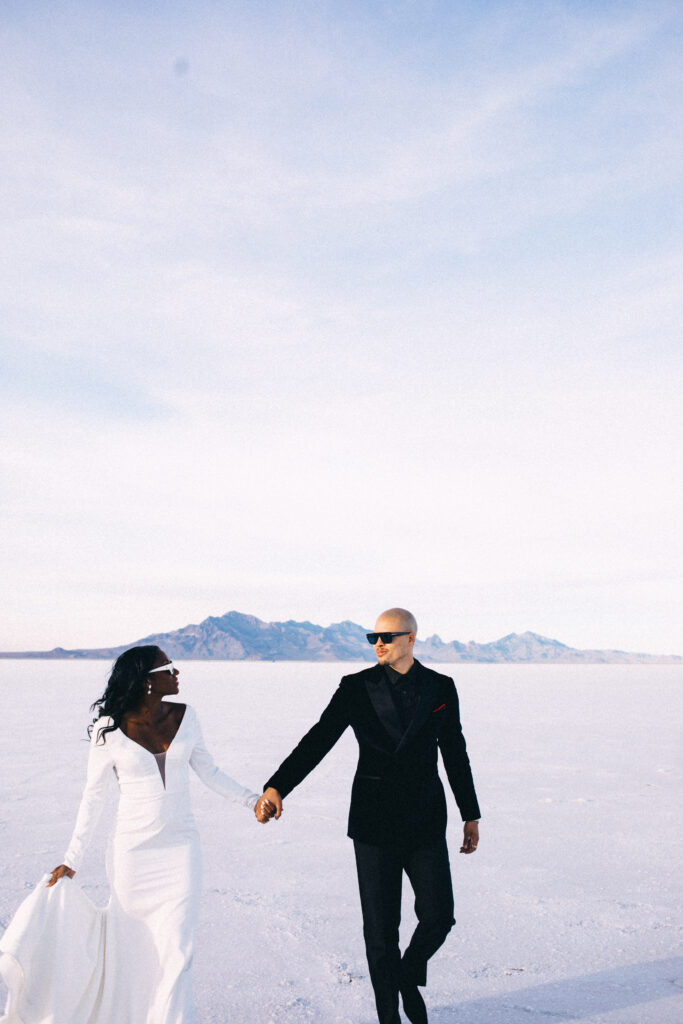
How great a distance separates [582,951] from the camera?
5.05 metres

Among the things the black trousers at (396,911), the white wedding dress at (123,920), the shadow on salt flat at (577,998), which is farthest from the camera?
the shadow on salt flat at (577,998)

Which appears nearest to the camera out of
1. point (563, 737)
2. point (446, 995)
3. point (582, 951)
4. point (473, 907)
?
point (446, 995)

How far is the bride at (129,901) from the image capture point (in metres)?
3.56

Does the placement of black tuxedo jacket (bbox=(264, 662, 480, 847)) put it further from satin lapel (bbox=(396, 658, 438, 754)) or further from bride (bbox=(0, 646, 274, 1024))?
bride (bbox=(0, 646, 274, 1024))

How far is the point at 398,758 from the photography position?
388 centimetres

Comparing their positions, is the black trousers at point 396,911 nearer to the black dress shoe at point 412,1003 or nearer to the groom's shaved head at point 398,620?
the black dress shoe at point 412,1003

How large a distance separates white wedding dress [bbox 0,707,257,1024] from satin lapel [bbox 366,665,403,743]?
2.76ft

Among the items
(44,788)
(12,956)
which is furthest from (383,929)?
(44,788)

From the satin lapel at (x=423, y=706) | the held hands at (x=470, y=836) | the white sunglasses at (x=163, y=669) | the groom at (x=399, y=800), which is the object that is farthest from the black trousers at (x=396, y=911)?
the white sunglasses at (x=163, y=669)

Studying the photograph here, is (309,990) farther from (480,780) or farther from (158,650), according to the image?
(480,780)

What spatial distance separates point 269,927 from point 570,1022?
204 cm

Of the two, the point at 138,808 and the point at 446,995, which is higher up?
the point at 138,808

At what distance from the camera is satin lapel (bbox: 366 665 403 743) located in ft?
12.8

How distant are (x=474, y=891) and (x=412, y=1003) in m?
2.84
